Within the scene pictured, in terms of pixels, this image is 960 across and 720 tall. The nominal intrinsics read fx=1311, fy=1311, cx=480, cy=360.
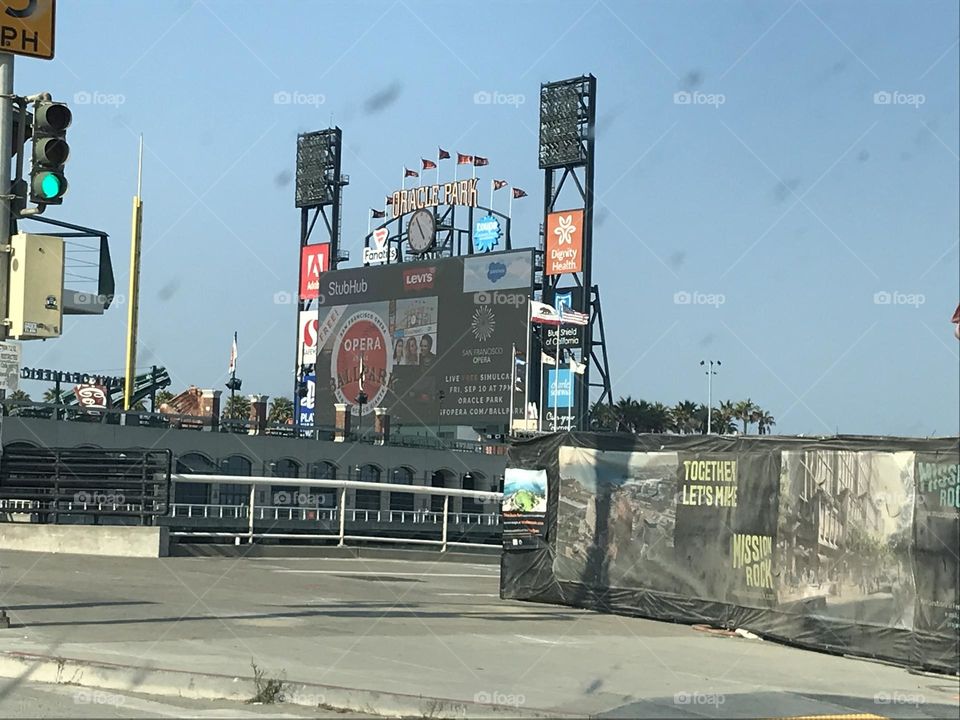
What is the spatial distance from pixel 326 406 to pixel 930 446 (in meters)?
81.7

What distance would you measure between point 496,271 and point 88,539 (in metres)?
61.4

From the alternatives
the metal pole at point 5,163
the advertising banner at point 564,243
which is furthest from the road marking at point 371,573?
the advertising banner at point 564,243

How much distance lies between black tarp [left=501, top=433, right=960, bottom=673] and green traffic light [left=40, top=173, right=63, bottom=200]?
7427 mm

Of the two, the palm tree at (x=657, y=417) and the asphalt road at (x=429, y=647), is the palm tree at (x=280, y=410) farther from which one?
the asphalt road at (x=429, y=647)

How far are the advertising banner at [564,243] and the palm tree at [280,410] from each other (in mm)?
65313

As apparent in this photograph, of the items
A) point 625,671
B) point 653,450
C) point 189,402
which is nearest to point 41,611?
point 625,671

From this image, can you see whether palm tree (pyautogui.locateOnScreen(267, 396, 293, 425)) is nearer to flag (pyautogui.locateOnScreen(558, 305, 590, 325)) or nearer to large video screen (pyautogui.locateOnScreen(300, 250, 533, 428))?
large video screen (pyautogui.locateOnScreen(300, 250, 533, 428))

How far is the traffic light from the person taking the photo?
40.8 ft

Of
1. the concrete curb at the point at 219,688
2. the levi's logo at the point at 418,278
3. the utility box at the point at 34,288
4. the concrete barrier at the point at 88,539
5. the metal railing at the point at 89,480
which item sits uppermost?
the levi's logo at the point at 418,278

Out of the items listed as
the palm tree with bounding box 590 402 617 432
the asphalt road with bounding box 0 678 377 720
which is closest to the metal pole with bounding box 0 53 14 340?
the asphalt road with bounding box 0 678 377 720

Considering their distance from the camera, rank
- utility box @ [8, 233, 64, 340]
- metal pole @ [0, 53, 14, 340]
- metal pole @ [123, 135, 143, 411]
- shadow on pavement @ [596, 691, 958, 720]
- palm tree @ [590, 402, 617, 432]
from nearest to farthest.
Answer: shadow on pavement @ [596, 691, 958, 720], utility box @ [8, 233, 64, 340], metal pole @ [0, 53, 14, 340], metal pole @ [123, 135, 143, 411], palm tree @ [590, 402, 617, 432]

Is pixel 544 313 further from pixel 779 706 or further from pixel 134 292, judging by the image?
pixel 779 706

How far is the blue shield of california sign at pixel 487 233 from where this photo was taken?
88000 millimetres

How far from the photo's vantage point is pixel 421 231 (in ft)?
297
